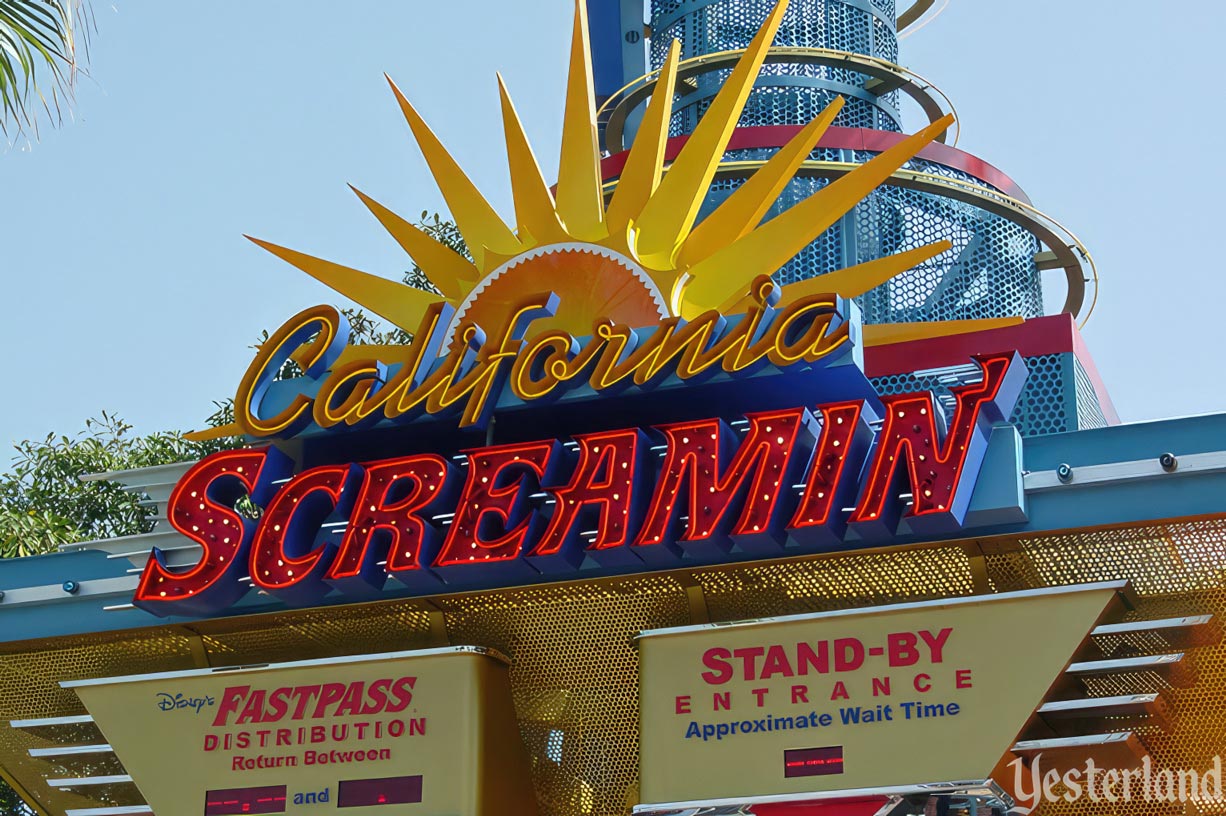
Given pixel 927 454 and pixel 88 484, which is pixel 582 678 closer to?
pixel 927 454

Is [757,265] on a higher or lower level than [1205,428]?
higher

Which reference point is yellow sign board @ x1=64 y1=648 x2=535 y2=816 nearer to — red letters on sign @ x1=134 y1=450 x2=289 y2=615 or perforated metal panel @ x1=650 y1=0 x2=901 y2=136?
red letters on sign @ x1=134 y1=450 x2=289 y2=615

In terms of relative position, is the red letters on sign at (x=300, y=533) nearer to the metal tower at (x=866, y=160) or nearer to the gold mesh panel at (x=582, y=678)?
the gold mesh panel at (x=582, y=678)

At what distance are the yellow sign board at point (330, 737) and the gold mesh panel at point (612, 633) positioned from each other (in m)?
0.53

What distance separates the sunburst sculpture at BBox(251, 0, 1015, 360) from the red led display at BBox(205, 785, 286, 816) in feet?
17.3

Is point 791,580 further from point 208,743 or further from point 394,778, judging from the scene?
point 208,743

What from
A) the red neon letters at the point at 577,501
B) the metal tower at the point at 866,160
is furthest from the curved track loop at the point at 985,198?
the red neon letters at the point at 577,501

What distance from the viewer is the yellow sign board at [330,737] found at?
15836 mm

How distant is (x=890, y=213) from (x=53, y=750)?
12.4 metres

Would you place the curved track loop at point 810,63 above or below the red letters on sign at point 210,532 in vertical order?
above

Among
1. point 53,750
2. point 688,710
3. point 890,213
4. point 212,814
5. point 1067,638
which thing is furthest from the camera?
point 890,213

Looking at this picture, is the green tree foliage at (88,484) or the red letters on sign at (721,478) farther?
the green tree foliage at (88,484)

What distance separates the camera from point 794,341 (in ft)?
52.6

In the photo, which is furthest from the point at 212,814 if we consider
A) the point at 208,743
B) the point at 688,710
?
the point at 688,710
